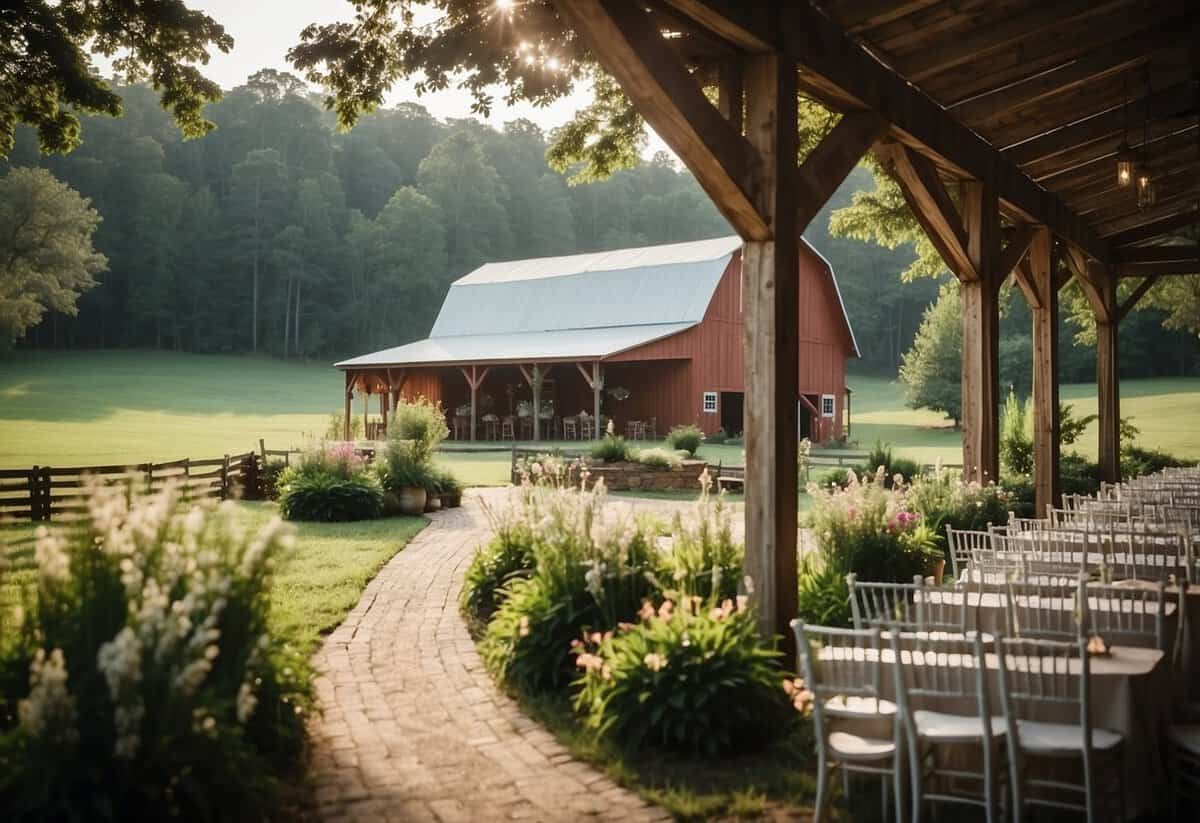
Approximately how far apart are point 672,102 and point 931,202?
4398 millimetres

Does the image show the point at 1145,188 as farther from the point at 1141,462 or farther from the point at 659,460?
the point at 1141,462

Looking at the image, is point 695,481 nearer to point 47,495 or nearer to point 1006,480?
point 1006,480

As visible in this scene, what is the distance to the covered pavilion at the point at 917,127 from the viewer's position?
4.87m

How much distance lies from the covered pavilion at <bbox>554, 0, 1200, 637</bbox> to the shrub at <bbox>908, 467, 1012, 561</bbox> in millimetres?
265

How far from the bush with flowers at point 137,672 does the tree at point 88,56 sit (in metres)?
6.85

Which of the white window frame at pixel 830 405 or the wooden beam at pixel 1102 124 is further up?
the wooden beam at pixel 1102 124

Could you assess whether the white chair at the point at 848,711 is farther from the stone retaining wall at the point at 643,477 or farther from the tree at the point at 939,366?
the tree at the point at 939,366

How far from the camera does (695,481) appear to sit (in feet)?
58.4

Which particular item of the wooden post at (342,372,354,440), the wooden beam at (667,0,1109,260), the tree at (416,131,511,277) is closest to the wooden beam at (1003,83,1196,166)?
the wooden beam at (667,0,1109,260)

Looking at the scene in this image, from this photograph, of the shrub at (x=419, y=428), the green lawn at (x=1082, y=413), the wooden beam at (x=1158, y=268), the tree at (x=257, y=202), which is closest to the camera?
the wooden beam at (x=1158, y=268)

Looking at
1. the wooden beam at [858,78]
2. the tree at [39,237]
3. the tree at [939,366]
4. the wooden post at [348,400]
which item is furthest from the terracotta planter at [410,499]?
the tree at [39,237]

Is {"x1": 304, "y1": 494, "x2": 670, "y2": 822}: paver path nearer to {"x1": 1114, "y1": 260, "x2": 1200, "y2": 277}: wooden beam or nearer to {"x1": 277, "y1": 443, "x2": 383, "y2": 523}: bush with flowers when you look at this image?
{"x1": 277, "y1": 443, "x2": 383, "y2": 523}: bush with flowers

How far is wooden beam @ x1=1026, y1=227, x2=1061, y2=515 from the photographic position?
11.1 metres

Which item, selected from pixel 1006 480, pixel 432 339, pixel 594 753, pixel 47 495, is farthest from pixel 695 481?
pixel 432 339
